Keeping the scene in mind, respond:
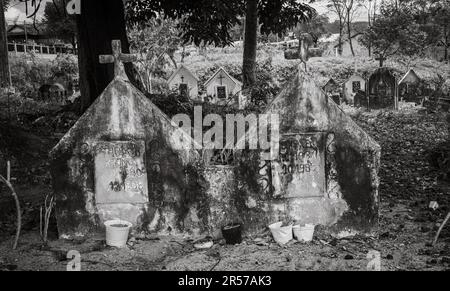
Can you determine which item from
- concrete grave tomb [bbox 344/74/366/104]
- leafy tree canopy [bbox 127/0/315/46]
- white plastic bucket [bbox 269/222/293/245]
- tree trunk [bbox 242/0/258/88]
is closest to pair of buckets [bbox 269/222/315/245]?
white plastic bucket [bbox 269/222/293/245]

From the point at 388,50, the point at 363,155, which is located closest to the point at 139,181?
the point at 363,155

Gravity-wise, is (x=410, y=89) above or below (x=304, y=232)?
above

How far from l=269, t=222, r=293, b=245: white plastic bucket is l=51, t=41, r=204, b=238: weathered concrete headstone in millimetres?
989

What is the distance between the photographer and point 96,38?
11.1 m

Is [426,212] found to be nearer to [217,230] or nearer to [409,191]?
[409,191]

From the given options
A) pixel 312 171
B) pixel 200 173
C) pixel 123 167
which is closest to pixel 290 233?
pixel 312 171

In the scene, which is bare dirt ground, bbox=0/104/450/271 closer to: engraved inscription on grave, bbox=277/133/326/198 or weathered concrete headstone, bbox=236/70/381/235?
weathered concrete headstone, bbox=236/70/381/235

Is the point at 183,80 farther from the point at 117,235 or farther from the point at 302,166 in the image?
the point at 117,235

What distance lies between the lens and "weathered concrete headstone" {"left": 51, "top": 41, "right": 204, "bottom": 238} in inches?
278

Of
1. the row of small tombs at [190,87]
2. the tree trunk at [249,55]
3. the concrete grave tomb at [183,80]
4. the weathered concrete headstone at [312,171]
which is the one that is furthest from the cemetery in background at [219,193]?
the concrete grave tomb at [183,80]

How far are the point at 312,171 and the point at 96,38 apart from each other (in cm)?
640

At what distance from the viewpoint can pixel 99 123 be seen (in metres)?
7.08

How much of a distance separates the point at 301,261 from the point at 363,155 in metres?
1.71

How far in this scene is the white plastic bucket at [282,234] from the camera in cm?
671
